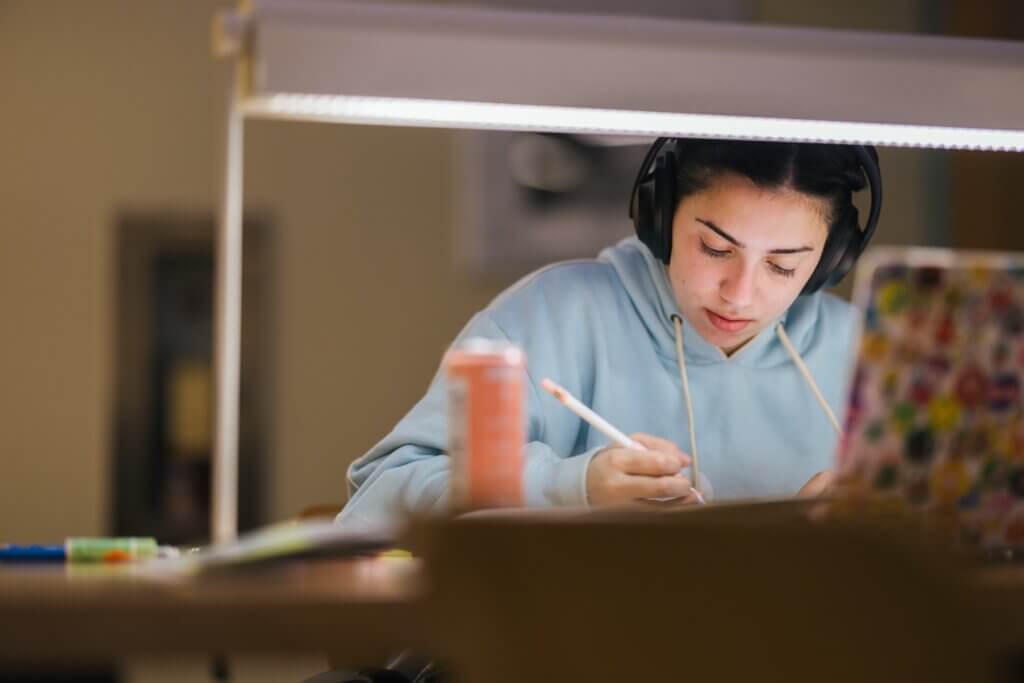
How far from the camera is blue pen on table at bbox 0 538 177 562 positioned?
1.05 m

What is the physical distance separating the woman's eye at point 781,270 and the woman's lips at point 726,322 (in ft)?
0.20

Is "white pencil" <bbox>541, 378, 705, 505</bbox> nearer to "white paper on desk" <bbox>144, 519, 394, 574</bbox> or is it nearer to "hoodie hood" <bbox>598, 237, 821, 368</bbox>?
"hoodie hood" <bbox>598, 237, 821, 368</bbox>

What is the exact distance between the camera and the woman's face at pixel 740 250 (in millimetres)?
1426

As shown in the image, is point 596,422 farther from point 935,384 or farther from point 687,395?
point 935,384

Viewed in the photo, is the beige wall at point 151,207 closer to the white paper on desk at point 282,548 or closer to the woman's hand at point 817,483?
the woman's hand at point 817,483

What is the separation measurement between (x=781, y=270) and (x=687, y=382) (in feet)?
0.53

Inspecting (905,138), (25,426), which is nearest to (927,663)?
(905,138)

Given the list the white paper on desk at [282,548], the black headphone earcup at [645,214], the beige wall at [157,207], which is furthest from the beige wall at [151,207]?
the white paper on desk at [282,548]

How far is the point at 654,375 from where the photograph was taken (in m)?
1.45

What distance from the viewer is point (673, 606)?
66 cm

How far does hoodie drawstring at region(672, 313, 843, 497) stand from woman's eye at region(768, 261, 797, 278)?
0.20 ft

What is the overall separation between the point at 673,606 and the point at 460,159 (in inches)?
124

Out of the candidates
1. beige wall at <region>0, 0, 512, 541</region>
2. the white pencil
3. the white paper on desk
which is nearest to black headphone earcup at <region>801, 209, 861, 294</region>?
the white pencil

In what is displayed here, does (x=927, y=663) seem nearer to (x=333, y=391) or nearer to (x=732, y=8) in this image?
(x=333, y=391)
